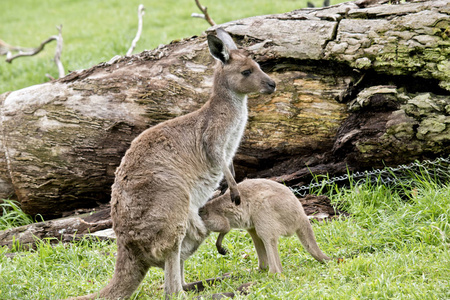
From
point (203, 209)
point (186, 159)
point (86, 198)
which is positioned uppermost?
point (186, 159)

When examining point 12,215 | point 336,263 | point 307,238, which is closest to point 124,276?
point 307,238

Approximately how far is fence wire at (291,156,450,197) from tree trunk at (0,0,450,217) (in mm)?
103

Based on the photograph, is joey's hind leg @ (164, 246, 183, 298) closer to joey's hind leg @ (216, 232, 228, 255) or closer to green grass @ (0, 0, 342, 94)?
joey's hind leg @ (216, 232, 228, 255)

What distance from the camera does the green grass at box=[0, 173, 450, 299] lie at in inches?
168

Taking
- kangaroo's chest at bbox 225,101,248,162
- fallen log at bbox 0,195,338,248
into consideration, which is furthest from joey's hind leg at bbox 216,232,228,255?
fallen log at bbox 0,195,338,248

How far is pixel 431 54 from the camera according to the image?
6.07 metres

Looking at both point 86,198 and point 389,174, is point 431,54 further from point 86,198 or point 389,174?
point 86,198

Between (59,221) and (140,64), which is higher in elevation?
(140,64)

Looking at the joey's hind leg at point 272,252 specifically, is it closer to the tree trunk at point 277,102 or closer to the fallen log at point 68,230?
the fallen log at point 68,230

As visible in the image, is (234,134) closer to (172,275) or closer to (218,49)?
(218,49)

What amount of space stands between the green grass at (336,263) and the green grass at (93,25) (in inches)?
232

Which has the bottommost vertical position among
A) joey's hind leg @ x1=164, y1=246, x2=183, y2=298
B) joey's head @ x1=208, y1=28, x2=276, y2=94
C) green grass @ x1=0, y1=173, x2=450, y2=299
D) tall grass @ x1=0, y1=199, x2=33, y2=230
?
tall grass @ x1=0, y1=199, x2=33, y2=230

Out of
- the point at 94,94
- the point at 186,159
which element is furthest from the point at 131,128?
the point at 186,159

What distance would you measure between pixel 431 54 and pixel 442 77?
0.28 meters
